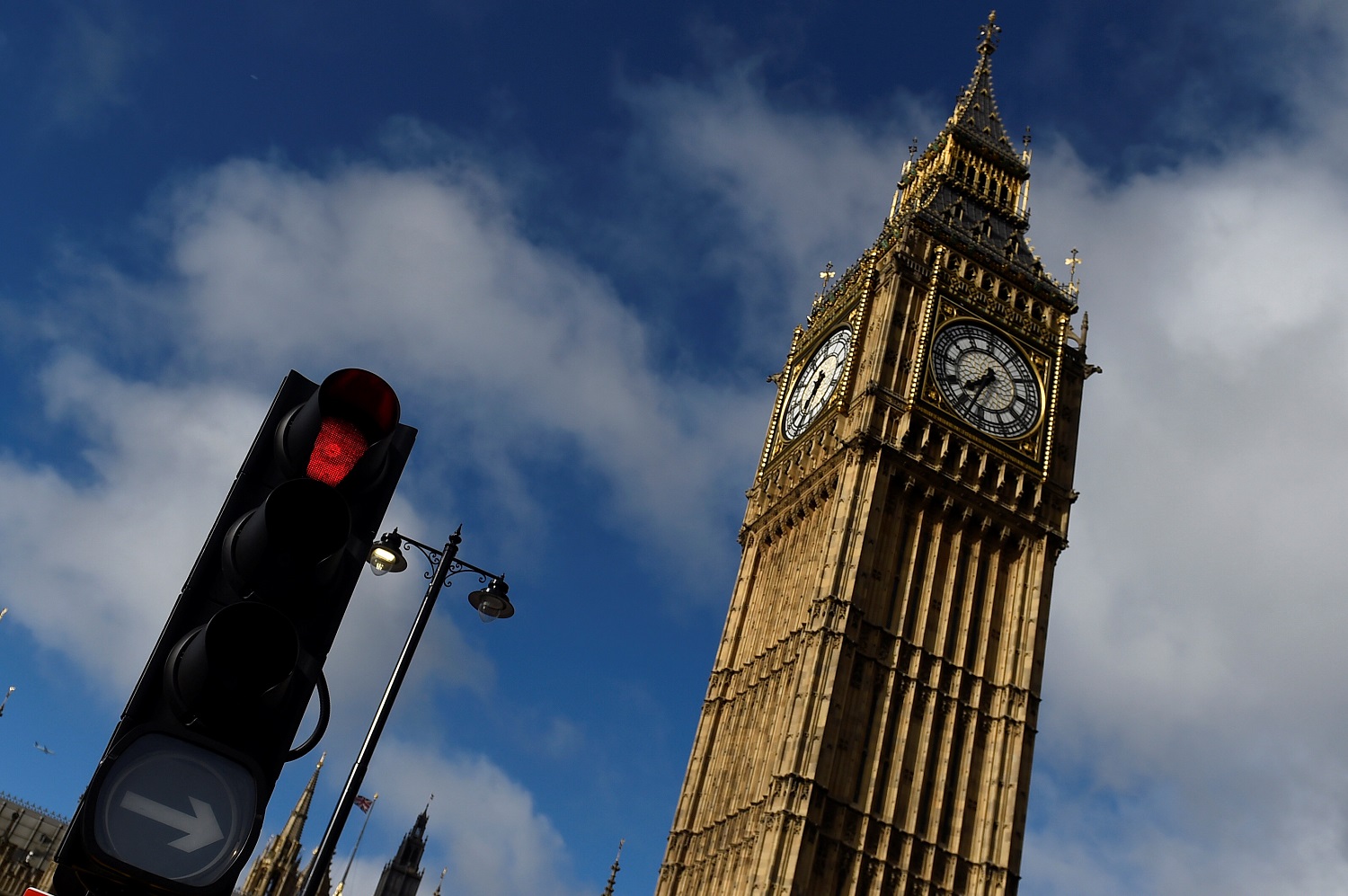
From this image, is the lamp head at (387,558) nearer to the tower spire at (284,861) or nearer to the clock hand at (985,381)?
the clock hand at (985,381)

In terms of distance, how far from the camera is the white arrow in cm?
447

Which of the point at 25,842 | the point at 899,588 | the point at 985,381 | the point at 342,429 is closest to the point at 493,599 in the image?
the point at 342,429

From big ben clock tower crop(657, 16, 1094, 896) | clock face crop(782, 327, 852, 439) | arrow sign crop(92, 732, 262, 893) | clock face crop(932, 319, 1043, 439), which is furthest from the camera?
clock face crop(782, 327, 852, 439)

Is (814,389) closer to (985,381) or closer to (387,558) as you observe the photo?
(985,381)

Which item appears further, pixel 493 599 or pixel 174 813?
pixel 493 599

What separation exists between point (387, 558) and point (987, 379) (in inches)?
1589

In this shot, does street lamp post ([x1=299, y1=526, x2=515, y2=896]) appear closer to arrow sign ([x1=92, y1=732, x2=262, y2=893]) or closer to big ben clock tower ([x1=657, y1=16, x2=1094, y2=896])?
arrow sign ([x1=92, y1=732, x2=262, y2=893])

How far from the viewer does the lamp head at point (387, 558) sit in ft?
48.8

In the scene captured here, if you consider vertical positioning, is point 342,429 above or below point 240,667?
above

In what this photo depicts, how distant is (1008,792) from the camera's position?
4319cm

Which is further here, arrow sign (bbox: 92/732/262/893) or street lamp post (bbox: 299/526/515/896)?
street lamp post (bbox: 299/526/515/896)

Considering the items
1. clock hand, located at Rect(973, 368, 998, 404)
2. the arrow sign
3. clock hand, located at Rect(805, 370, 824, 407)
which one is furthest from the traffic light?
clock hand, located at Rect(805, 370, 824, 407)

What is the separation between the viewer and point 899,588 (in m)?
45.4

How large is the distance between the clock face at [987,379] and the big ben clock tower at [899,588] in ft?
0.32
